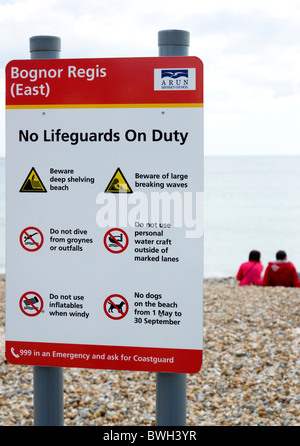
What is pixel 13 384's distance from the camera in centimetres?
554

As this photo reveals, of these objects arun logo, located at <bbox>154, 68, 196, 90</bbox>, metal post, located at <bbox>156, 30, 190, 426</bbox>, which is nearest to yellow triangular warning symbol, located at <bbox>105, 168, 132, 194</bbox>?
arun logo, located at <bbox>154, 68, 196, 90</bbox>

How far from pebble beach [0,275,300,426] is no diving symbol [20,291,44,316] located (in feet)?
7.00

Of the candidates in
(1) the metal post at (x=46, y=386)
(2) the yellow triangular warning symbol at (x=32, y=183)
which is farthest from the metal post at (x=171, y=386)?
(2) the yellow triangular warning symbol at (x=32, y=183)

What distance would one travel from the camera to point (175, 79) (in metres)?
2.90

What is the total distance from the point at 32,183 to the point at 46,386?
109 cm

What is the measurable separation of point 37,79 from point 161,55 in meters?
0.67

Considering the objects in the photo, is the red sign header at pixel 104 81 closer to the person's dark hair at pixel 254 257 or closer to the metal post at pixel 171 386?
the metal post at pixel 171 386

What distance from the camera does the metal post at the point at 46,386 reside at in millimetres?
3102

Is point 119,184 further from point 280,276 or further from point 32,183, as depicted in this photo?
point 280,276

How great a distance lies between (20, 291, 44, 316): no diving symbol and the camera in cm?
309

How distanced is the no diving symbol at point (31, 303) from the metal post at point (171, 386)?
28.5 inches

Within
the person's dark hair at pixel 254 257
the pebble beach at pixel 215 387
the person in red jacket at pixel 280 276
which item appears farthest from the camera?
Answer: the person's dark hair at pixel 254 257

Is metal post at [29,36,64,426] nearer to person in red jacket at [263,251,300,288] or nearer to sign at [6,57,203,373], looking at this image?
sign at [6,57,203,373]

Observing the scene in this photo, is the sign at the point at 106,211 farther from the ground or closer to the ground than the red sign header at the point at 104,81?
closer to the ground
